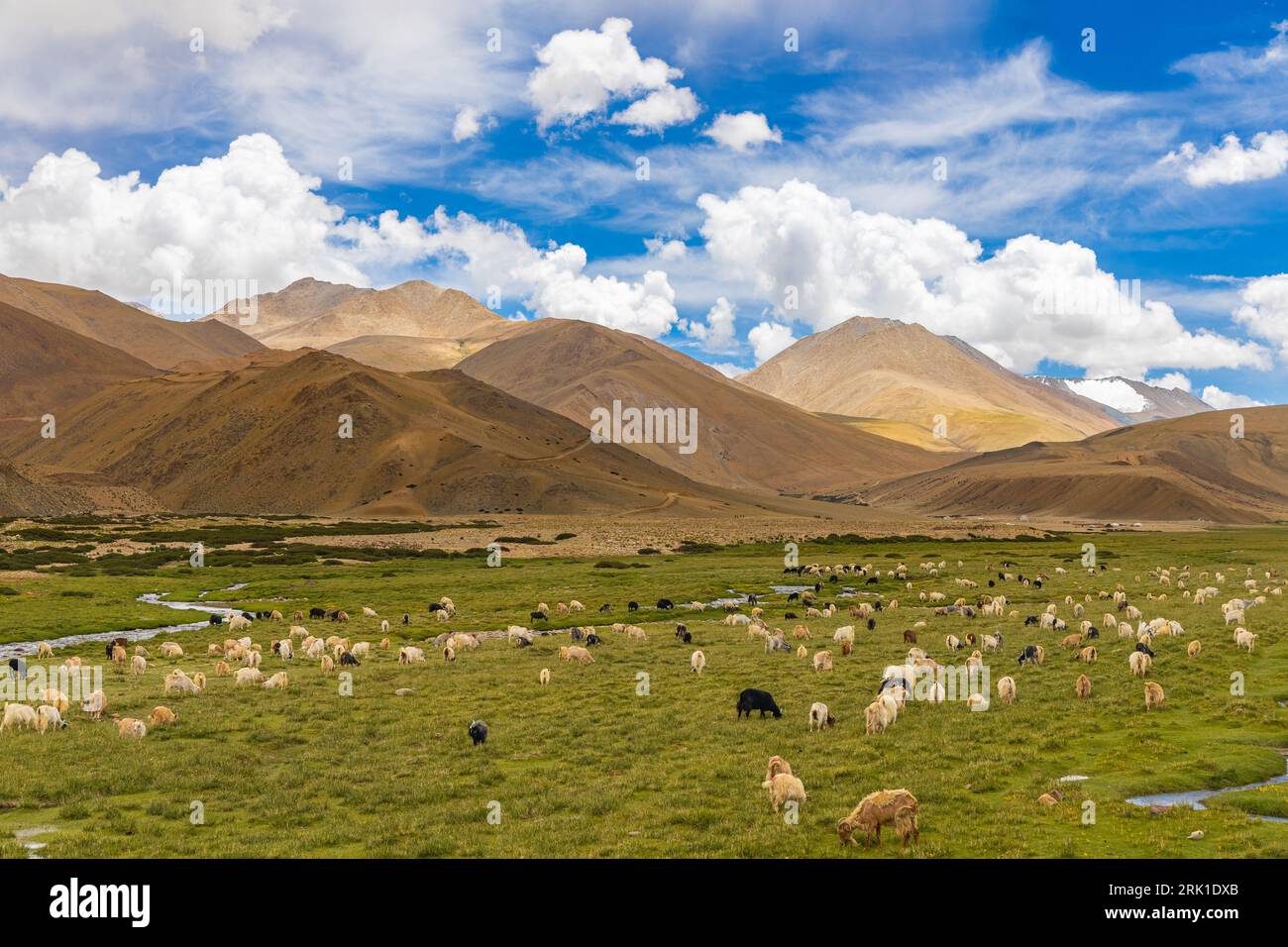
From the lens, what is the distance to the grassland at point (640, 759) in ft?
50.4

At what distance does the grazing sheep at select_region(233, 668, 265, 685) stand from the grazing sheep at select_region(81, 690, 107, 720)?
212 inches

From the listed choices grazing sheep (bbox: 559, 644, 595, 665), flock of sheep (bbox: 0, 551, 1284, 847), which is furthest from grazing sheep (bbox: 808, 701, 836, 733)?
grazing sheep (bbox: 559, 644, 595, 665)

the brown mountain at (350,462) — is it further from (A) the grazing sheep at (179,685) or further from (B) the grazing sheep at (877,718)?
(B) the grazing sheep at (877,718)

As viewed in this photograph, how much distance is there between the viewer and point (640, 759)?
21.2m

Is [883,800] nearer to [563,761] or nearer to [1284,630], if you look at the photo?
[563,761]

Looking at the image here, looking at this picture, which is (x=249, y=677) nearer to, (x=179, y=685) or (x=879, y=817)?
(x=179, y=685)

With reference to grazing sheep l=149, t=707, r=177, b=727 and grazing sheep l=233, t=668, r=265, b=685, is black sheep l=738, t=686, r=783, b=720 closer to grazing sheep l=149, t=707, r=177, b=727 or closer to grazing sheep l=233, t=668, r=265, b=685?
grazing sheep l=149, t=707, r=177, b=727

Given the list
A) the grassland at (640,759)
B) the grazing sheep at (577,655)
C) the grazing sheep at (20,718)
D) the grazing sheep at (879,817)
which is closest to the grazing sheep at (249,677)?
the grassland at (640,759)

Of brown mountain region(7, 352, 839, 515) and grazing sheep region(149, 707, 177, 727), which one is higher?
brown mountain region(7, 352, 839, 515)

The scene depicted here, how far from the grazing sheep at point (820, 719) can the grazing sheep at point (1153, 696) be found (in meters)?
8.31

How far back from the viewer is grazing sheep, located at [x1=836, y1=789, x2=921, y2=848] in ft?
48.0

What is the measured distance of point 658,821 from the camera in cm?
1633
